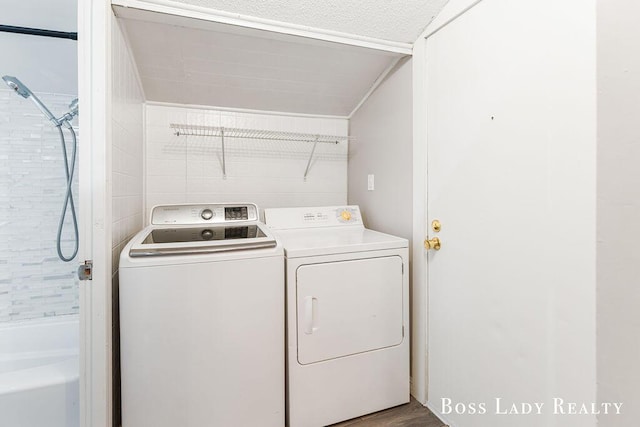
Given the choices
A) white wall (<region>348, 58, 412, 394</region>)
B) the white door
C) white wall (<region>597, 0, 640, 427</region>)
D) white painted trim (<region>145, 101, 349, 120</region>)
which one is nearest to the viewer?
white wall (<region>597, 0, 640, 427</region>)

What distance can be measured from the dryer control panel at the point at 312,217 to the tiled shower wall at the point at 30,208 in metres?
1.36

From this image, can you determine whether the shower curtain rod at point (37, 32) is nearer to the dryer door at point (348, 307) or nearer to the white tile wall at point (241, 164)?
the white tile wall at point (241, 164)

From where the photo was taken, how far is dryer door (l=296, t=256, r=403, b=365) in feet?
4.75

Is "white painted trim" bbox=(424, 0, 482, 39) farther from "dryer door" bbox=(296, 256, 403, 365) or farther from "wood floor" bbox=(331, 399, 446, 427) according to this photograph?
"wood floor" bbox=(331, 399, 446, 427)

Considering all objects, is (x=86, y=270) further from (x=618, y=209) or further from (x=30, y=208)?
(x=618, y=209)

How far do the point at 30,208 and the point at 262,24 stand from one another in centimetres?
194

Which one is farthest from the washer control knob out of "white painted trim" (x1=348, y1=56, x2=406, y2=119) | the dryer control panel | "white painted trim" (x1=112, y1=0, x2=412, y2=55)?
"white painted trim" (x1=348, y1=56, x2=406, y2=119)

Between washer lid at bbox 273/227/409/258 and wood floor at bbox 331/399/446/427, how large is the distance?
903 mm

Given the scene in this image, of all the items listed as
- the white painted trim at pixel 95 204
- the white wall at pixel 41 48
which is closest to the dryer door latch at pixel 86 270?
the white painted trim at pixel 95 204

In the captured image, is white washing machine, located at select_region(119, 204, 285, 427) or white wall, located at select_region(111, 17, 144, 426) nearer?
white washing machine, located at select_region(119, 204, 285, 427)

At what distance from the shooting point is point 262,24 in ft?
4.82

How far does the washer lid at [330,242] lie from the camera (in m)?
1.47

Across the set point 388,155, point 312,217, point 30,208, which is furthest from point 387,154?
point 30,208

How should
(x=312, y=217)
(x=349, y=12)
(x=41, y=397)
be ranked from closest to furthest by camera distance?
(x=41, y=397)
(x=349, y=12)
(x=312, y=217)
